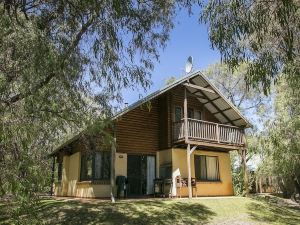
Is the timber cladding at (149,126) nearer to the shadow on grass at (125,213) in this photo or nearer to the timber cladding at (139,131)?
the timber cladding at (139,131)

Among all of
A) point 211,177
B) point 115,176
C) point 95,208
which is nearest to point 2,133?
point 95,208

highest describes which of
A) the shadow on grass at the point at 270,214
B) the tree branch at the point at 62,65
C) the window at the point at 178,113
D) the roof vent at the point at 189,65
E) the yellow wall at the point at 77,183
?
the roof vent at the point at 189,65

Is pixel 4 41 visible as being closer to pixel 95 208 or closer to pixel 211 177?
pixel 95 208

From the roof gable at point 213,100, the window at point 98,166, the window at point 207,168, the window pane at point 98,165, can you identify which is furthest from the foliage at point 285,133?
the window pane at point 98,165

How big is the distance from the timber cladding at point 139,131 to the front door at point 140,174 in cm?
43

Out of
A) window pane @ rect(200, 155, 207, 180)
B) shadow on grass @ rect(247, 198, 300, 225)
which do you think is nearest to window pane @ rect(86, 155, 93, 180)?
window pane @ rect(200, 155, 207, 180)

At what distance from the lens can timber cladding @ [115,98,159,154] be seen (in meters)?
Result: 19.2

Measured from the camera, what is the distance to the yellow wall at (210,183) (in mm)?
20078

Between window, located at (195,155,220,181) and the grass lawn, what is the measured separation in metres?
3.98

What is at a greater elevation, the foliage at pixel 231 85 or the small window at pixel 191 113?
the foliage at pixel 231 85

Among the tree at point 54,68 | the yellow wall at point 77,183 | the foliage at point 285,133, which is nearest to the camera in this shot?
the tree at point 54,68

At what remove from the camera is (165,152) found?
2047cm

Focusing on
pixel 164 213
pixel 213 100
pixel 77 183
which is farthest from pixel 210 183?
pixel 164 213

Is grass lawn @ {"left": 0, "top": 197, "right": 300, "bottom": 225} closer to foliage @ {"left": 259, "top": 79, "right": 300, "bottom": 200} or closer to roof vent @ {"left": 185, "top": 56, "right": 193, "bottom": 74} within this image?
foliage @ {"left": 259, "top": 79, "right": 300, "bottom": 200}
